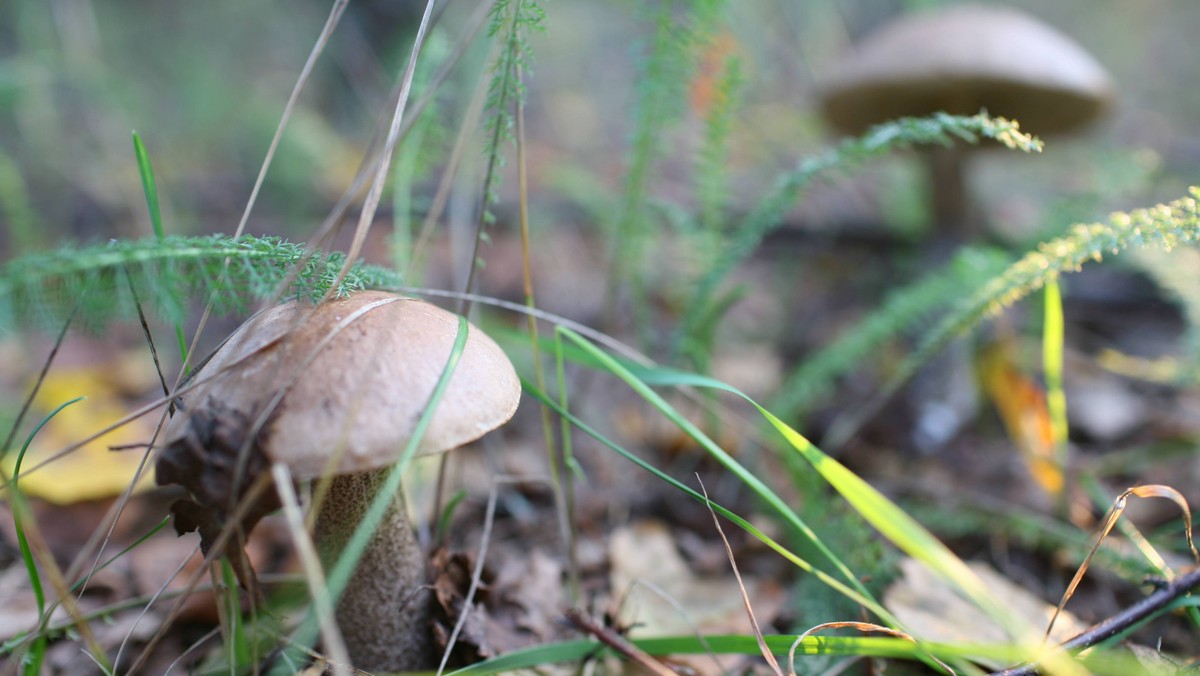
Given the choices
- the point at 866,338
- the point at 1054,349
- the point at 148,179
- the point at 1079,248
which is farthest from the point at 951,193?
the point at 148,179

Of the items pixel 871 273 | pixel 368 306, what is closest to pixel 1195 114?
pixel 871 273

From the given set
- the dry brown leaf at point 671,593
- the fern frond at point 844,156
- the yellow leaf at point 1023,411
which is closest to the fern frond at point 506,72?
the fern frond at point 844,156

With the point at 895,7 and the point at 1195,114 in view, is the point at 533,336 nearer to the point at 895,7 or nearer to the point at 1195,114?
the point at 895,7

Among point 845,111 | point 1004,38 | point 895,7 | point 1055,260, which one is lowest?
point 1055,260

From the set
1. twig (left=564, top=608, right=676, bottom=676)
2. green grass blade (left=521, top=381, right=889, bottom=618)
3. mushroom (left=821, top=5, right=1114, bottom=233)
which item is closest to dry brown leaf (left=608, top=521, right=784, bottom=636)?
twig (left=564, top=608, right=676, bottom=676)

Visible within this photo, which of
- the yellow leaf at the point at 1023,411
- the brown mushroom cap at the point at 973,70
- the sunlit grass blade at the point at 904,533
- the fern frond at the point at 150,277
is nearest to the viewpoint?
the sunlit grass blade at the point at 904,533

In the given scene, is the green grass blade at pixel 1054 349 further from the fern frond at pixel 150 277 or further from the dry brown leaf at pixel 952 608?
the fern frond at pixel 150 277
